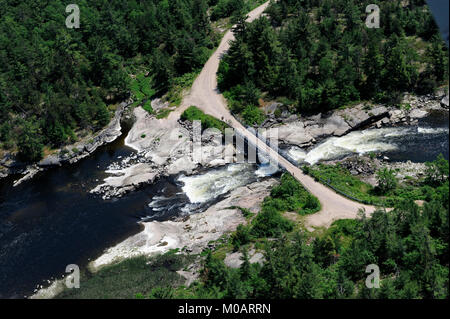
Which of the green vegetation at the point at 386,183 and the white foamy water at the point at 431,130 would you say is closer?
the green vegetation at the point at 386,183

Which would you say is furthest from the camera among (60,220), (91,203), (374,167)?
(91,203)

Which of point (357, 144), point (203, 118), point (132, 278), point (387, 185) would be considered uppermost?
point (203, 118)

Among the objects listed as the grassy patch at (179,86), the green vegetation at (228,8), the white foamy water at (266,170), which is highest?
the green vegetation at (228,8)

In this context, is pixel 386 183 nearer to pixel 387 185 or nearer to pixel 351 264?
pixel 387 185

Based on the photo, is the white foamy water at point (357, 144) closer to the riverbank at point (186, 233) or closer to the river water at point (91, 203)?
the river water at point (91, 203)

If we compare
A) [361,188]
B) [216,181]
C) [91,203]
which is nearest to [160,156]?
[216,181]

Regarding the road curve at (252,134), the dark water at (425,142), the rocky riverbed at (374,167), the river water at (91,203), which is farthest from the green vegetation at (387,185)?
the river water at (91,203)
